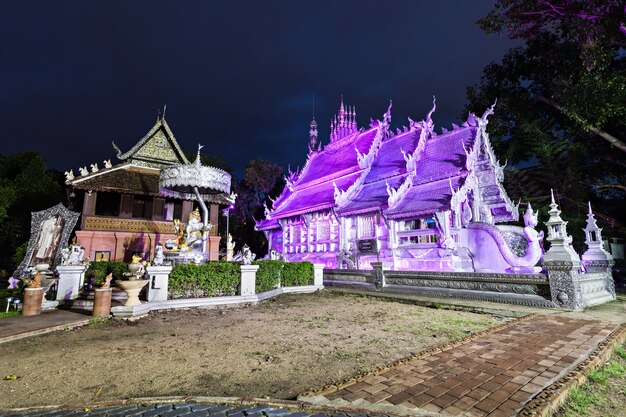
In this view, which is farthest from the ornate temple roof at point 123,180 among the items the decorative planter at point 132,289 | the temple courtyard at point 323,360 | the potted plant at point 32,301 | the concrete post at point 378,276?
the concrete post at point 378,276

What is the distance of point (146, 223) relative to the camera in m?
20.9

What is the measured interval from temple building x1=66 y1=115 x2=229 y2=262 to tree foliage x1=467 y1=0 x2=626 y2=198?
21.2 meters

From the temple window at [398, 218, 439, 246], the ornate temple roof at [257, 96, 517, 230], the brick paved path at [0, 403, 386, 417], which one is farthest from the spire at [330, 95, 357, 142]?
the brick paved path at [0, 403, 386, 417]

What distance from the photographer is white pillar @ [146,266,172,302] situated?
29.8 feet

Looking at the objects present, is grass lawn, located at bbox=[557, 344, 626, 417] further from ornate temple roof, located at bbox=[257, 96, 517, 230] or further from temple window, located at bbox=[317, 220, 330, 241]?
temple window, located at bbox=[317, 220, 330, 241]

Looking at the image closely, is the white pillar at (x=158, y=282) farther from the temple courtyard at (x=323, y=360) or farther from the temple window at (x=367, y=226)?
the temple window at (x=367, y=226)

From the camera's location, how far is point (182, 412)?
312 cm

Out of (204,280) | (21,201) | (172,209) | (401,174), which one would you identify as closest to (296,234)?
(172,209)

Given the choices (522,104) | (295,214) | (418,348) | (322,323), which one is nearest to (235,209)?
(295,214)

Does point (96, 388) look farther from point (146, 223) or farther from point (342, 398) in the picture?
point (146, 223)

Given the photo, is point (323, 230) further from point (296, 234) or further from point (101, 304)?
point (101, 304)

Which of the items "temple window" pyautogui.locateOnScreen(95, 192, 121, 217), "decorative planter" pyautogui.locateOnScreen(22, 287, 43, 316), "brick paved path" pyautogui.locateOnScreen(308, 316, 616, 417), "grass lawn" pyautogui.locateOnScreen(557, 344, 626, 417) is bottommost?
"grass lawn" pyautogui.locateOnScreen(557, 344, 626, 417)

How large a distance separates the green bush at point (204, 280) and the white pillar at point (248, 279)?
169 mm

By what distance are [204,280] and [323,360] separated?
6.36 meters
